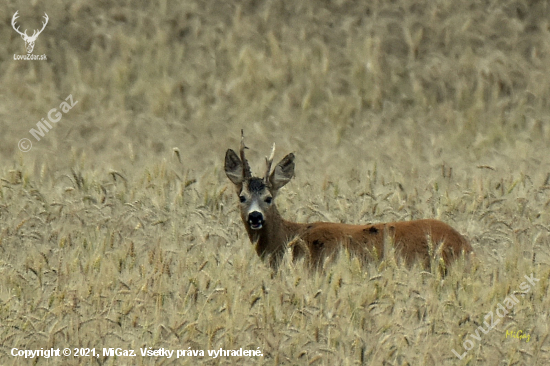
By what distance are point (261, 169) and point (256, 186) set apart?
3943 millimetres

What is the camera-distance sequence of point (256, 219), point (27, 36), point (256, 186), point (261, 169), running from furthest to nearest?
1. point (27, 36)
2. point (261, 169)
3. point (256, 186)
4. point (256, 219)

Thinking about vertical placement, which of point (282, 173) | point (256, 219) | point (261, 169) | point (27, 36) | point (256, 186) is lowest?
point (256, 219)

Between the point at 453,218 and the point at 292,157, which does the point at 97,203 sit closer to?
the point at 292,157

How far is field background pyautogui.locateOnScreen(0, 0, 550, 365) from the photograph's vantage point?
682 centimetres

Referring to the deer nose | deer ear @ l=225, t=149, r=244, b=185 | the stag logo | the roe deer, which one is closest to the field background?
the stag logo

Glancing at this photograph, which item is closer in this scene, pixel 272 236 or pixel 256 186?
pixel 256 186

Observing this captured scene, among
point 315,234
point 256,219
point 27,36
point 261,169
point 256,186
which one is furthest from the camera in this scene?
point 27,36

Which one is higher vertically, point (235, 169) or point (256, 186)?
point (235, 169)

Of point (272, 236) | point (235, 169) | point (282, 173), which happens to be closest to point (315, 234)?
point (272, 236)

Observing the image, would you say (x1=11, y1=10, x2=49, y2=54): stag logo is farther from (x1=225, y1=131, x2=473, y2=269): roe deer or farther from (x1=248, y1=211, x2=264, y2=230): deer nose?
(x1=248, y1=211, x2=264, y2=230): deer nose

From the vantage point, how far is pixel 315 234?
29.0 ft

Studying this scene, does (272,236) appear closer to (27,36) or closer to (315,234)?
(315,234)

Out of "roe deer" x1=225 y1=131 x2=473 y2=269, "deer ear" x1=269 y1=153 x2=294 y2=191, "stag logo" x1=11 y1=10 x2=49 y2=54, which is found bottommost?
"roe deer" x1=225 y1=131 x2=473 y2=269

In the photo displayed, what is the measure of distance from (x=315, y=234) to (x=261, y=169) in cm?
390
